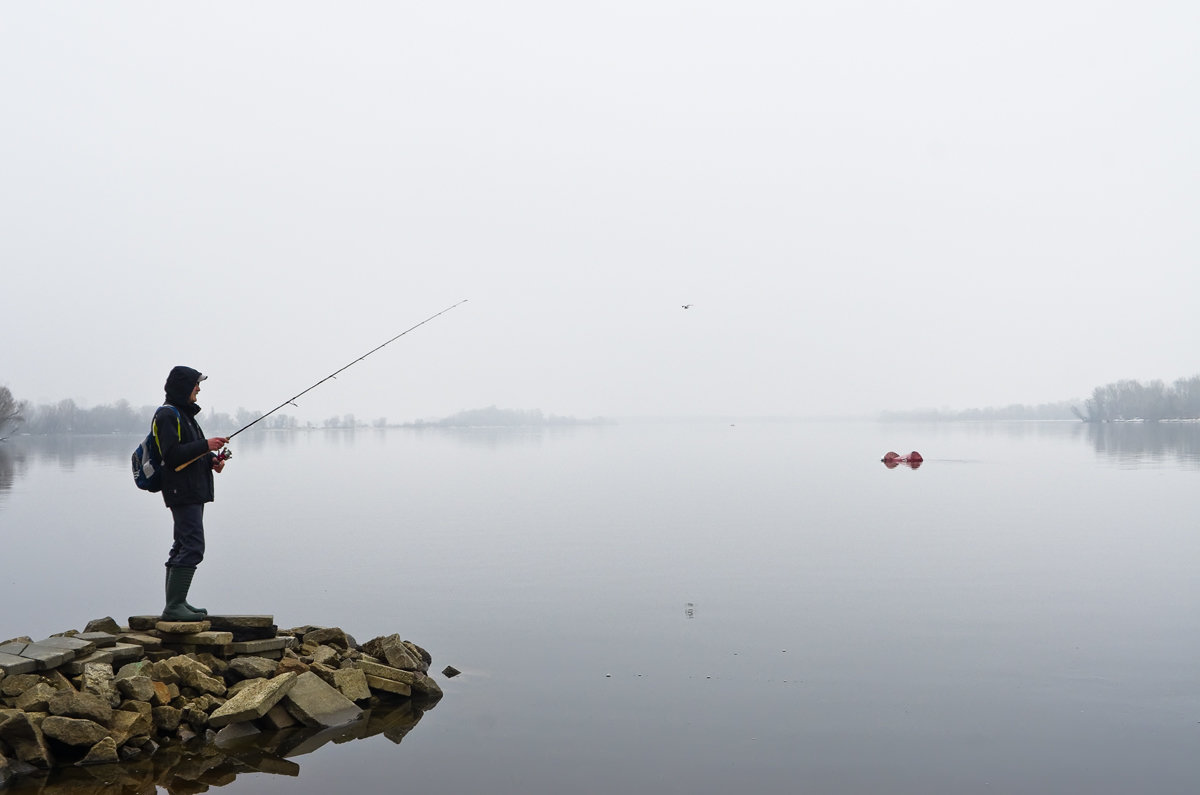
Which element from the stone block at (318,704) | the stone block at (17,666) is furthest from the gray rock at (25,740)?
the stone block at (318,704)

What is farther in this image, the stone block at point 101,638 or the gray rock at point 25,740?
the stone block at point 101,638

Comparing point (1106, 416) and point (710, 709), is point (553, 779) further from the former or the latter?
point (1106, 416)

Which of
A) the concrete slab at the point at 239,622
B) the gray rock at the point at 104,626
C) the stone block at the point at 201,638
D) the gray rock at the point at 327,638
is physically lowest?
the gray rock at the point at 327,638

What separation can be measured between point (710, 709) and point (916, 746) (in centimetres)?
163

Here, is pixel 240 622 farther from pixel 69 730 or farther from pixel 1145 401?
pixel 1145 401

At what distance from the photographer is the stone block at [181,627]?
775 cm

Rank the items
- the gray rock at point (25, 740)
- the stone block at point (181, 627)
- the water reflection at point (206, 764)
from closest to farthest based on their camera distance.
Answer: the water reflection at point (206, 764) < the gray rock at point (25, 740) < the stone block at point (181, 627)

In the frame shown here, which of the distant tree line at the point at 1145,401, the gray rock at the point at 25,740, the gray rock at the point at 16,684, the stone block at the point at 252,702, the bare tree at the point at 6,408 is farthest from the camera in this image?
the distant tree line at the point at 1145,401

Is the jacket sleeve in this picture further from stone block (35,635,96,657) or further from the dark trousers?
stone block (35,635,96,657)

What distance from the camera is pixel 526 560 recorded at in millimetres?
16188

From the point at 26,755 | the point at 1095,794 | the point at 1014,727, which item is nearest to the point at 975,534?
the point at 1014,727

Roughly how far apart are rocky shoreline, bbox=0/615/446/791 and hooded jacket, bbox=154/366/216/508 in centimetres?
105

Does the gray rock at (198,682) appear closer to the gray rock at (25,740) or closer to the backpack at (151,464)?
the gray rock at (25,740)

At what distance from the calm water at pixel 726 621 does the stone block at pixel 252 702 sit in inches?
24.5
